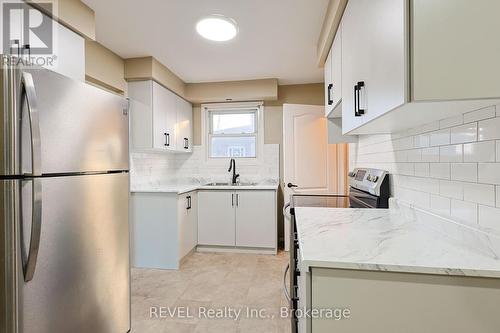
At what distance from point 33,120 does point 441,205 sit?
5.61ft

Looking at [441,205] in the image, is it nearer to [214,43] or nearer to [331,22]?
[331,22]

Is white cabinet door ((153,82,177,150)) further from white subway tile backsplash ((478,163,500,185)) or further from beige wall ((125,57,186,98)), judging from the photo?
white subway tile backsplash ((478,163,500,185))

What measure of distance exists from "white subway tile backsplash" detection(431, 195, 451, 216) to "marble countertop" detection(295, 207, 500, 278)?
0.08 meters

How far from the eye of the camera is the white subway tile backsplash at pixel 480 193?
0.84 meters

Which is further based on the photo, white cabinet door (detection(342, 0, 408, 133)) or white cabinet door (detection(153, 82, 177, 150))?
white cabinet door (detection(153, 82, 177, 150))

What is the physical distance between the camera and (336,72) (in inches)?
69.4

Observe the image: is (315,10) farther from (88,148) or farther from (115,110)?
(88,148)

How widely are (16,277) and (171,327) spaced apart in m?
1.11

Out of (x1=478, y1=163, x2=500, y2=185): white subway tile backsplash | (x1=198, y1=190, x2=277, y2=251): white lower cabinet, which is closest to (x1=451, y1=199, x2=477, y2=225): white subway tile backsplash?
(x1=478, y1=163, x2=500, y2=185): white subway tile backsplash

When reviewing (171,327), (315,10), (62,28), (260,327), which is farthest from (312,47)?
(171,327)

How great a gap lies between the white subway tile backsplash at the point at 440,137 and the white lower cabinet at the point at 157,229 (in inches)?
92.1

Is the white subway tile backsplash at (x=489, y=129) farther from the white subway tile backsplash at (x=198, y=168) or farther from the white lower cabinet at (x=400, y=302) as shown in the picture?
the white subway tile backsplash at (x=198, y=168)

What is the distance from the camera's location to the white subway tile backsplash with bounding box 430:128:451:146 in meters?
1.05

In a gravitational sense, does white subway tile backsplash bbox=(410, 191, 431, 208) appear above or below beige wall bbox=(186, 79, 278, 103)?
below
